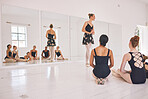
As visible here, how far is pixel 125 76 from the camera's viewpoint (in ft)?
8.02

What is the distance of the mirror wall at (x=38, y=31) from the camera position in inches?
179

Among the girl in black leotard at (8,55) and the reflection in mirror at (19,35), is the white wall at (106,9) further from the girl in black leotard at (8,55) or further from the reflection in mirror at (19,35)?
the girl in black leotard at (8,55)

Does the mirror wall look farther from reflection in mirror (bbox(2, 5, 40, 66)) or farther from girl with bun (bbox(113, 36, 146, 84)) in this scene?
girl with bun (bbox(113, 36, 146, 84))

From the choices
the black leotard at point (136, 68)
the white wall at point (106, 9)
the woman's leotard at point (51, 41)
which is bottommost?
the black leotard at point (136, 68)

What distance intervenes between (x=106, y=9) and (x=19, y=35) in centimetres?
483

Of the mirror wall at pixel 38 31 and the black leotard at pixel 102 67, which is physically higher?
the mirror wall at pixel 38 31

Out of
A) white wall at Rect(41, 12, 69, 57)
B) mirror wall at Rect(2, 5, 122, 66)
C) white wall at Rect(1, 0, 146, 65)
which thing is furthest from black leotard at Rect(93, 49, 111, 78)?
white wall at Rect(1, 0, 146, 65)

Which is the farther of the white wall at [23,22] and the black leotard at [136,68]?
the white wall at [23,22]

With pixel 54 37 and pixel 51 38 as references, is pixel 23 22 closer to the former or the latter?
pixel 51 38

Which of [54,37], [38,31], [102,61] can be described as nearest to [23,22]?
[38,31]

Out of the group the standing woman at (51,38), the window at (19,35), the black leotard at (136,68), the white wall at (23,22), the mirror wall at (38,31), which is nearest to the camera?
the black leotard at (136,68)

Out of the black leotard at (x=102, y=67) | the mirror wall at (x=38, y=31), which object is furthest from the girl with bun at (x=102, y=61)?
the mirror wall at (x=38, y=31)

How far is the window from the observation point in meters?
4.74

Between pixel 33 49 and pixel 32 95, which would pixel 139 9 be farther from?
pixel 32 95
